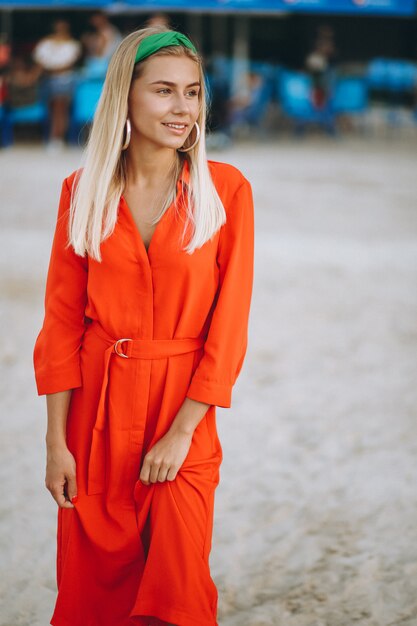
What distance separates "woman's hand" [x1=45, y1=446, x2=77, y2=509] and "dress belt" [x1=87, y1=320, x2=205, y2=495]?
0.05 meters

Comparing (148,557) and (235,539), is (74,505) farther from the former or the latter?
(235,539)

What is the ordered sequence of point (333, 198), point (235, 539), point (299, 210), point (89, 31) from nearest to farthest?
point (235, 539), point (299, 210), point (333, 198), point (89, 31)

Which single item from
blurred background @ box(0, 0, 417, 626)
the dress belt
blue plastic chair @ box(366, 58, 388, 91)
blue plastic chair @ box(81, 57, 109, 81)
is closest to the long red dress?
the dress belt

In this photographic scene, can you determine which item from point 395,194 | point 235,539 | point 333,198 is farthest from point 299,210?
point 235,539

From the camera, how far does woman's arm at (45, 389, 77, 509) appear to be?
7.28ft

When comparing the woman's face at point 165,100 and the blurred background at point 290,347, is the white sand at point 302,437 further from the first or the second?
the woman's face at point 165,100

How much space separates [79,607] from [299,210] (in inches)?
313

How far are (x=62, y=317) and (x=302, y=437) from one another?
8.16ft

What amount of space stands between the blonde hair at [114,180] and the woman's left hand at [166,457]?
44cm

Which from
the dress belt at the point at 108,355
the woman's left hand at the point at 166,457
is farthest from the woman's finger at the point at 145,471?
the dress belt at the point at 108,355

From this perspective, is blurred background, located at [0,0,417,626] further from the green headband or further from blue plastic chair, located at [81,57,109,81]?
the green headband

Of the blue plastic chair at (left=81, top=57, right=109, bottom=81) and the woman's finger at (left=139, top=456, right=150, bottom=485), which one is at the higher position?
the blue plastic chair at (left=81, top=57, right=109, bottom=81)

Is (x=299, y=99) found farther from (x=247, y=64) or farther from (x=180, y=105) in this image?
(x=180, y=105)

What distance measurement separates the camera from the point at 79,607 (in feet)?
7.34
